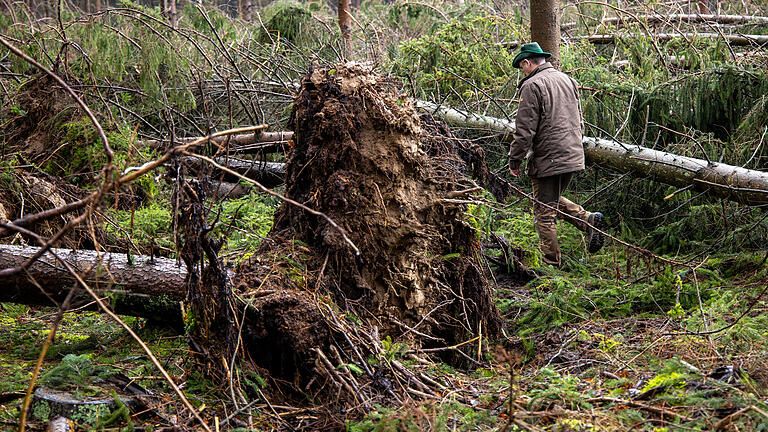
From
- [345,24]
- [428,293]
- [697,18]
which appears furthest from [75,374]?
[697,18]

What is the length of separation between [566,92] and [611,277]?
1.98 m

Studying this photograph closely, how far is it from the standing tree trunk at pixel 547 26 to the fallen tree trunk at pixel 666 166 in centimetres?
97

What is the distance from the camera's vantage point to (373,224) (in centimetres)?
420

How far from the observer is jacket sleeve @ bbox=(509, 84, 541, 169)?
258 inches

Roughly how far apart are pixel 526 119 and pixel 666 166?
1.49 meters

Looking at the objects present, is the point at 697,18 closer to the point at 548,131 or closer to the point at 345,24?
the point at 548,131

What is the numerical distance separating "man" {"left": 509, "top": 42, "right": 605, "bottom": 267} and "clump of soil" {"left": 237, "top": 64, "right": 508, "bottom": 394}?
87.8 inches

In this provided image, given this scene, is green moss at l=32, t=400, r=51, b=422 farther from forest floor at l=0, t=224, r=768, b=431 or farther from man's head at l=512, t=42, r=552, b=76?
man's head at l=512, t=42, r=552, b=76

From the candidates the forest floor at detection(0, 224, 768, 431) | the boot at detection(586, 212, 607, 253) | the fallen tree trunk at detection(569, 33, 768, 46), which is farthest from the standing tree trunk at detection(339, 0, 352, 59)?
the forest floor at detection(0, 224, 768, 431)

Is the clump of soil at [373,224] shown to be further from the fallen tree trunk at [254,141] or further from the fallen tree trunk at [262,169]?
the fallen tree trunk at [262,169]

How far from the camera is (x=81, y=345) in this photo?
463 centimetres

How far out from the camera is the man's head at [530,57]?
6.62 meters

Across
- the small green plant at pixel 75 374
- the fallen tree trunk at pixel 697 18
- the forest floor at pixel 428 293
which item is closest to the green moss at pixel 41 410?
the forest floor at pixel 428 293

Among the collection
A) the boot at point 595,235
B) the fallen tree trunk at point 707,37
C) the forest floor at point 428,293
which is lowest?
the boot at point 595,235
